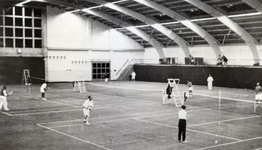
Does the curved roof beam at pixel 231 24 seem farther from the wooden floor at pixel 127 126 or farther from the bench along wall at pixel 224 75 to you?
the wooden floor at pixel 127 126

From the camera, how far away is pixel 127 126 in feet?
60.8

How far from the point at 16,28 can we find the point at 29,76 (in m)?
7.59

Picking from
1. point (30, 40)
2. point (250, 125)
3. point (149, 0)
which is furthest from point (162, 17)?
point (250, 125)

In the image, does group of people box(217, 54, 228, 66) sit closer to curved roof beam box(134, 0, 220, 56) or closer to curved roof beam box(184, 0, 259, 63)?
curved roof beam box(134, 0, 220, 56)

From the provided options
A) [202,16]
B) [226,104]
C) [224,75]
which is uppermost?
[202,16]

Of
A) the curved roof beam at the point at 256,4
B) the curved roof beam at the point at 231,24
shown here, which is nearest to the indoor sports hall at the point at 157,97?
the curved roof beam at the point at 231,24

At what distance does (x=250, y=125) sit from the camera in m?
18.6

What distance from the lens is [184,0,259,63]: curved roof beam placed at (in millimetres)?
36938

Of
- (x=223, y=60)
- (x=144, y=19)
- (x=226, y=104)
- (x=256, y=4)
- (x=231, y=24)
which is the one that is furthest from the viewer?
(x=144, y=19)

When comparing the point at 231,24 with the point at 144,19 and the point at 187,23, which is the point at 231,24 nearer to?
the point at 187,23

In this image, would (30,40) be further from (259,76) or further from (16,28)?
(259,76)

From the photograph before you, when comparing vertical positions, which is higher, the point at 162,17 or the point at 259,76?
the point at 162,17

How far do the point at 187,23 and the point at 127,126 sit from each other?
27.8 m

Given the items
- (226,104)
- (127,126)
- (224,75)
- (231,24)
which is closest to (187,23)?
(231,24)
